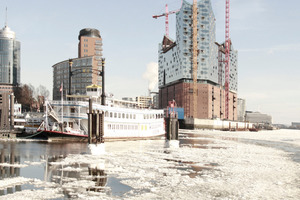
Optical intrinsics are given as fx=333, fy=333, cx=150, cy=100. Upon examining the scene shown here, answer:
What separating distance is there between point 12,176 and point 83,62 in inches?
5435

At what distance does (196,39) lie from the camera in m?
180

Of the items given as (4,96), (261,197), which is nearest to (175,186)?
(261,197)

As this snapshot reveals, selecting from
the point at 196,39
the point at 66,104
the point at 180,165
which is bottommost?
the point at 180,165

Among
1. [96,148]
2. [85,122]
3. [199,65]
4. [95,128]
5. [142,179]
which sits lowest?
[142,179]

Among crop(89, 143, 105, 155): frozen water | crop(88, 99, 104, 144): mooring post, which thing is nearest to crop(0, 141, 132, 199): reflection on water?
crop(89, 143, 105, 155): frozen water

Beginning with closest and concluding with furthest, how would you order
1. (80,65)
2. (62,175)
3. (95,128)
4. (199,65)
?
(62,175), (95,128), (80,65), (199,65)

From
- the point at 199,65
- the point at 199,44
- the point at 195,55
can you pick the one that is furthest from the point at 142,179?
the point at 199,44

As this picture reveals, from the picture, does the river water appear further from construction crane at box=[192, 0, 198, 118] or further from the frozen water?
construction crane at box=[192, 0, 198, 118]

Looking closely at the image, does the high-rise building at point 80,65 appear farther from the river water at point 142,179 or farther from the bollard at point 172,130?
the river water at point 142,179

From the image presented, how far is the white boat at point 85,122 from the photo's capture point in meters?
54.3

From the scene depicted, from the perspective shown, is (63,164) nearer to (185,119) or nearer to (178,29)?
(185,119)

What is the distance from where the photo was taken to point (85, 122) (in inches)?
2190

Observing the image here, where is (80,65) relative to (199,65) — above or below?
below

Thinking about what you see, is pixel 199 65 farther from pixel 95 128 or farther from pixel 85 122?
pixel 95 128
